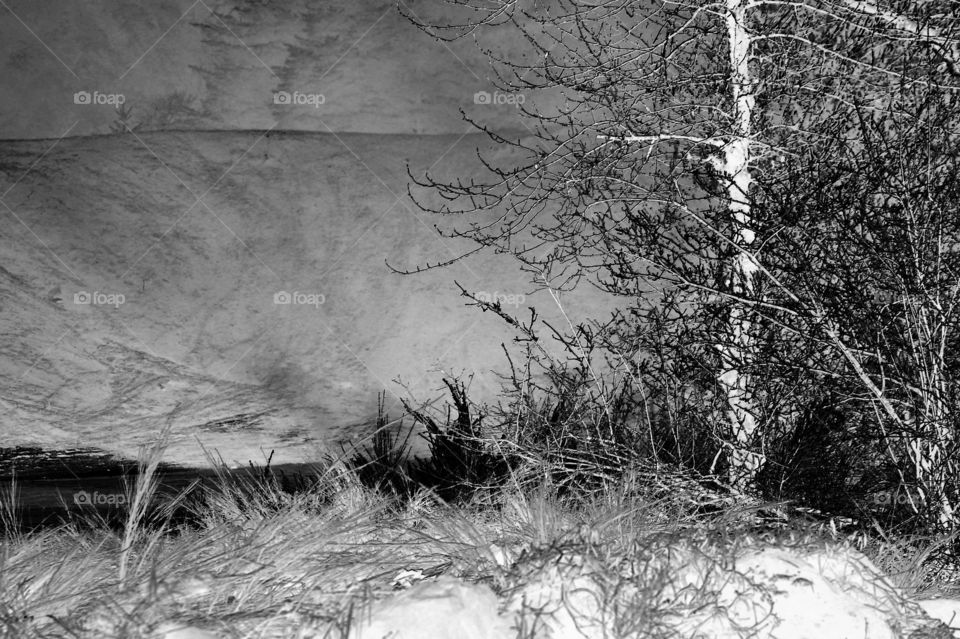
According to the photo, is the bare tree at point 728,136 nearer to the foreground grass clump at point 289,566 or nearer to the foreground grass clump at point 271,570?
the foreground grass clump at point 289,566

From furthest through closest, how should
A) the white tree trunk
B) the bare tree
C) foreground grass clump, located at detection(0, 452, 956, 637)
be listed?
the white tree trunk → the bare tree → foreground grass clump, located at detection(0, 452, 956, 637)

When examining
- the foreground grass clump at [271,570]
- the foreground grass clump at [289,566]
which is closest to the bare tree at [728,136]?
the foreground grass clump at [289,566]

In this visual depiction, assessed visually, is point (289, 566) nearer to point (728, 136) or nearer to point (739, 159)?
point (728, 136)

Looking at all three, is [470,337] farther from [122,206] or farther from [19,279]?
[19,279]

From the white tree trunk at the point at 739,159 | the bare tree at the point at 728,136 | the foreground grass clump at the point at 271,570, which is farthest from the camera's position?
the white tree trunk at the point at 739,159

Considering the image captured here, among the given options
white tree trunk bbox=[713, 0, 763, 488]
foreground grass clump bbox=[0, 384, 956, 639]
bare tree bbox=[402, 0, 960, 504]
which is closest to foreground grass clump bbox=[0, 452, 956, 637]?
foreground grass clump bbox=[0, 384, 956, 639]

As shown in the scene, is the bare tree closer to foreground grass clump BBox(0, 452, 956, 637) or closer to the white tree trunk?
the white tree trunk

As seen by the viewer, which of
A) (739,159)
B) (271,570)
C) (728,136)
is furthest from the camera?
(739,159)

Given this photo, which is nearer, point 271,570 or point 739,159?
point 271,570

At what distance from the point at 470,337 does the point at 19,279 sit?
6.71 metres

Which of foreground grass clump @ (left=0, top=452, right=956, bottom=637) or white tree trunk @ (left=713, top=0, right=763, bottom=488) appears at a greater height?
white tree trunk @ (left=713, top=0, right=763, bottom=488)

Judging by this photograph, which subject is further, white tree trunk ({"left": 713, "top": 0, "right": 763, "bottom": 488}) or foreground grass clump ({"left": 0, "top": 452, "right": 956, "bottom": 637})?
white tree trunk ({"left": 713, "top": 0, "right": 763, "bottom": 488})

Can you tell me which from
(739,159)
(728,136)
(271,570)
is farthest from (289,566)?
(739,159)

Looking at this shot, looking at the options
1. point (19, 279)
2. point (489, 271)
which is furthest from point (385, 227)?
point (19, 279)
